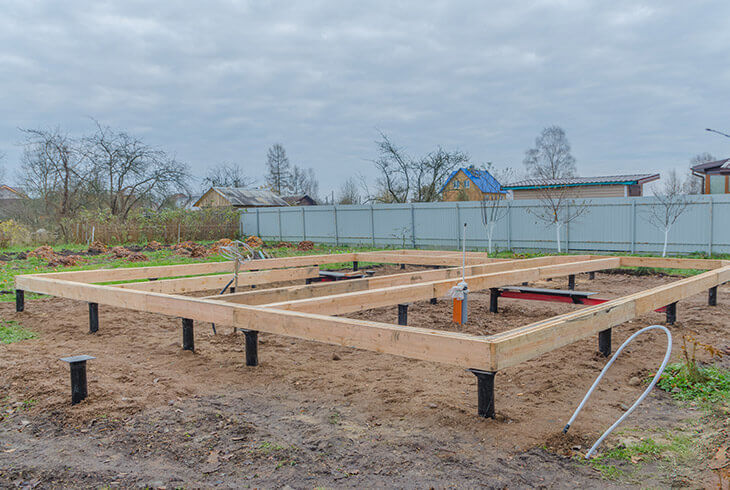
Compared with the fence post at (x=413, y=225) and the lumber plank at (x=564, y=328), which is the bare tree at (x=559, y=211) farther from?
the lumber plank at (x=564, y=328)

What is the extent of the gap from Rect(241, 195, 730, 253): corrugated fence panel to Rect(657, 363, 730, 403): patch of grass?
13578 mm

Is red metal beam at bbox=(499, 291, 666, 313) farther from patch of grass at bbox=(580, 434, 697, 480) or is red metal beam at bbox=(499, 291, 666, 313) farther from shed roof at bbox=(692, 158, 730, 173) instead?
shed roof at bbox=(692, 158, 730, 173)

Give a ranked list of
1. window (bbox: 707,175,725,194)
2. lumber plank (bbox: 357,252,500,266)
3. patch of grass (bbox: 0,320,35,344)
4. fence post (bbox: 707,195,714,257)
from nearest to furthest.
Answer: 1. patch of grass (bbox: 0,320,35,344)
2. lumber plank (bbox: 357,252,500,266)
3. fence post (bbox: 707,195,714,257)
4. window (bbox: 707,175,725,194)

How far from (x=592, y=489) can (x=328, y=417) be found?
1.75m

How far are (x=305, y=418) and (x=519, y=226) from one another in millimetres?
17000

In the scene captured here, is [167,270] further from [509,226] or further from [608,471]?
[509,226]

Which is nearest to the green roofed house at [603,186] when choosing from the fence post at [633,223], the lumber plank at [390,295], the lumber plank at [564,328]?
the fence post at [633,223]

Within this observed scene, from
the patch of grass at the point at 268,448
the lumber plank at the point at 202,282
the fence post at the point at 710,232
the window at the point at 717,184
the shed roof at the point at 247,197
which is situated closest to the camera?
the patch of grass at the point at 268,448

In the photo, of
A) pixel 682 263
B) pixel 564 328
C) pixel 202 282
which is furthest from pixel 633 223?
pixel 564 328

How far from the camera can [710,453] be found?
9.98 feet

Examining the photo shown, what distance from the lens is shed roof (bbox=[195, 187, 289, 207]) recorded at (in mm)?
44031

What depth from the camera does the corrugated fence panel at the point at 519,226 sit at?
1619cm

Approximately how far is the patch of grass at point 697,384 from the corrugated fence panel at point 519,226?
1358 centimetres

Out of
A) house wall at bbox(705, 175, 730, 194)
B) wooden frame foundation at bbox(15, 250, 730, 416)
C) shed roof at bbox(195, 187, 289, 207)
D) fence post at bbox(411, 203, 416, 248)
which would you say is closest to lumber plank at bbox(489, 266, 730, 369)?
wooden frame foundation at bbox(15, 250, 730, 416)
